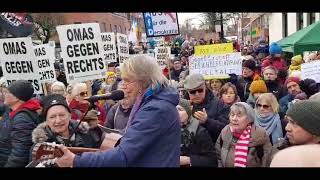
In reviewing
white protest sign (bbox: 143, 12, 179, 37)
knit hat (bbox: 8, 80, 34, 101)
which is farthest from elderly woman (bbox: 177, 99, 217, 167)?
white protest sign (bbox: 143, 12, 179, 37)

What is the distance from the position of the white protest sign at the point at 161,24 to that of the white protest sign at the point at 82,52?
9.23ft

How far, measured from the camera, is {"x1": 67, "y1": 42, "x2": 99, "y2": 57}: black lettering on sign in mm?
6453

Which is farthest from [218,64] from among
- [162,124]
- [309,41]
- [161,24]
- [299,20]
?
[299,20]

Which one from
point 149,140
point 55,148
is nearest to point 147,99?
point 149,140

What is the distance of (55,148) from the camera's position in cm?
250

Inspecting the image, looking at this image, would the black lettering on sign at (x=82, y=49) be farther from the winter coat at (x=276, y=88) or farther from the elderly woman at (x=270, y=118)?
the winter coat at (x=276, y=88)

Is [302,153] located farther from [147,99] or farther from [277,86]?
[277,86]

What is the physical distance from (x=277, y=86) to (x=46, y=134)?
4.63 m

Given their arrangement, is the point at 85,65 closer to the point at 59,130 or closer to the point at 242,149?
the point at 59,130

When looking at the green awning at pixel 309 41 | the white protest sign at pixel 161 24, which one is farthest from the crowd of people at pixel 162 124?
the green awning at pixel 309 41

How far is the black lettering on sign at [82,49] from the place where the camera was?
21.2ft

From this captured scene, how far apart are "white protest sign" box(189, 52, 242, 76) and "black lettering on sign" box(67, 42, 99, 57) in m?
2.36

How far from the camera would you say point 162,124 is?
8.68 ft
